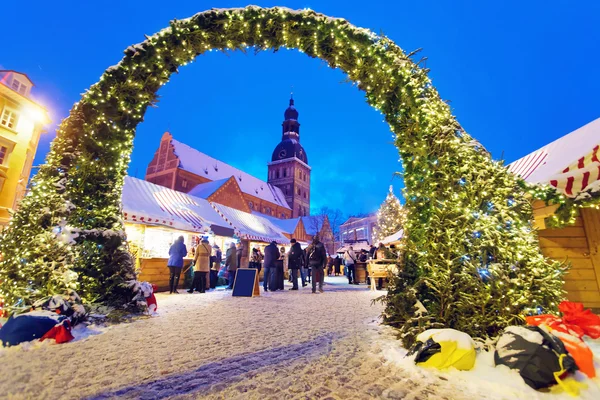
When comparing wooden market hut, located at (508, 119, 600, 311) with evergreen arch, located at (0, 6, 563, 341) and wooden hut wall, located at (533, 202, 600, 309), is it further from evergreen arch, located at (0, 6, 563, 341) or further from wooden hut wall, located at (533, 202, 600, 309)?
evergreen arch, located at (0, 6, 563, 341)

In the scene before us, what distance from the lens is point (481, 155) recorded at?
3.83m

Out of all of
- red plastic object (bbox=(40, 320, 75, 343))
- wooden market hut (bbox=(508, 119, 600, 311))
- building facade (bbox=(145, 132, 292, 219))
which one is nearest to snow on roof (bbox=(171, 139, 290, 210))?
building facade (bbox=(145, 132, 292, 219))

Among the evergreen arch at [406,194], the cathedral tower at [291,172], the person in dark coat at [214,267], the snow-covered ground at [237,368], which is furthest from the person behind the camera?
the cathedral tower at [291,172]

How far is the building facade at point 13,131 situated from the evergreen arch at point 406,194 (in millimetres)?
19508

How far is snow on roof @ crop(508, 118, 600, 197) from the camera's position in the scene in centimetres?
439

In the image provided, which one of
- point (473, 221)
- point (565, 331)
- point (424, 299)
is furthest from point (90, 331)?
point (565, 331)

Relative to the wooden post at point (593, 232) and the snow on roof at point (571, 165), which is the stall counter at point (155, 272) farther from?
the wooden post at point (593, 232)

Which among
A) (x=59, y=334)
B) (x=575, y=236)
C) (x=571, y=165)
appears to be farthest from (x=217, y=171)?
(x=571, y=165)

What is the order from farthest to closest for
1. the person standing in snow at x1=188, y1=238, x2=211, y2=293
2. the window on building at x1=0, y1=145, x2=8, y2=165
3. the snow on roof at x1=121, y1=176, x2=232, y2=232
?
the window on building at x1=0, y1=145, x2=8, y2=165 < the snow on roof at x1=121, y1=176, x2=232, y2=232 < the person standing in snow at x1=188, y1=238, x2=211, y2=293

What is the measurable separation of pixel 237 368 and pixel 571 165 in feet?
19.7

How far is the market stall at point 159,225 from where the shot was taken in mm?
10426

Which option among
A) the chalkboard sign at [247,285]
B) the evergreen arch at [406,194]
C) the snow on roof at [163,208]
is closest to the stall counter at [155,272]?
the snow on roof at [163,208]

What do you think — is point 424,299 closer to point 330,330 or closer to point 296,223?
point 330,330

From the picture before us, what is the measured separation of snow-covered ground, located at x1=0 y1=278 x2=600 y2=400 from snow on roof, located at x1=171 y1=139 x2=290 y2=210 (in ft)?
86.9
